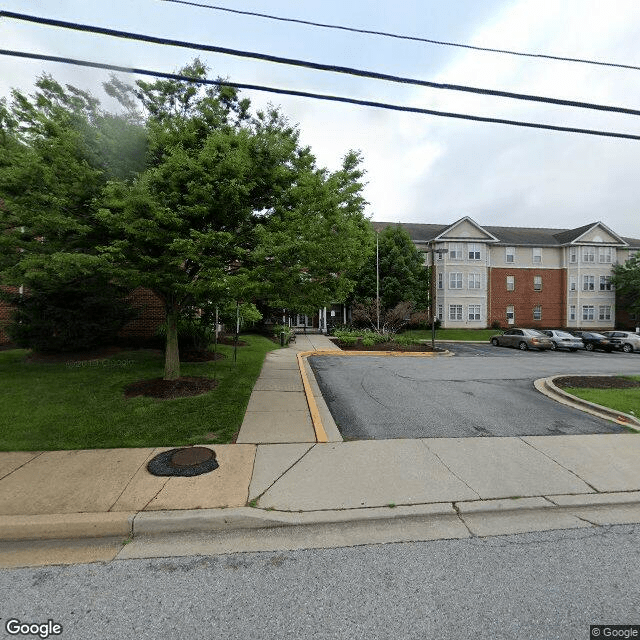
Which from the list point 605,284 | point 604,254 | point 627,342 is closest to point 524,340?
point 627,342

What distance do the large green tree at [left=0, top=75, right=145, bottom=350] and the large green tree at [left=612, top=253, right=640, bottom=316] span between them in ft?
155

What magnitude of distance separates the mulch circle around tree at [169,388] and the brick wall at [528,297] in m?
37.1

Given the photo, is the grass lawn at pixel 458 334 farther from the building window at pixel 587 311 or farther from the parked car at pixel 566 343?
the building window at pixel 587 311

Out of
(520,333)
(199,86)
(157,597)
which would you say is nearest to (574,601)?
(157,597)

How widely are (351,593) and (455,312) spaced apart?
38.0m

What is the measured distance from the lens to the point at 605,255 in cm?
3959

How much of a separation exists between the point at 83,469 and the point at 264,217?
207 inches

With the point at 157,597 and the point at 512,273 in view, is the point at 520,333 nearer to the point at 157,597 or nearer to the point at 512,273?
the point at 512,273

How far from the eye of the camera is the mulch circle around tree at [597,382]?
9562mm

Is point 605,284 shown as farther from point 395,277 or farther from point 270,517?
point 270,517

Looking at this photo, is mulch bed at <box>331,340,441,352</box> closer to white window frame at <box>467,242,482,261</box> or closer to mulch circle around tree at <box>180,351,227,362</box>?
mulch circle around tree at <box>180,351,227,362</box>

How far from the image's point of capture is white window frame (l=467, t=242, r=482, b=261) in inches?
1491

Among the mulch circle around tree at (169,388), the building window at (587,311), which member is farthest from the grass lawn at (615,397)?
the building window at (587,311)

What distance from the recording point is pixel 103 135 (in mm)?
6387
